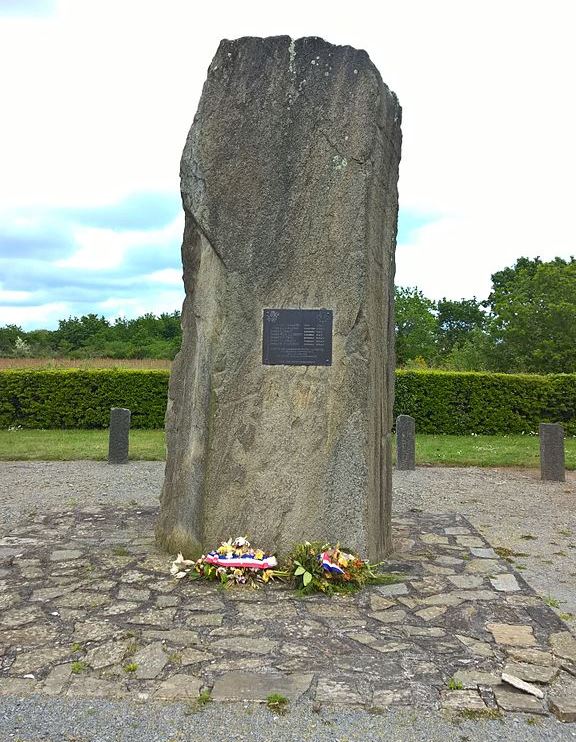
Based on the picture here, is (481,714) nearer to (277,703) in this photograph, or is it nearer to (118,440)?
(277,703)

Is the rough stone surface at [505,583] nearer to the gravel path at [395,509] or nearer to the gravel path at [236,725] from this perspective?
the gravel path at [395,509]

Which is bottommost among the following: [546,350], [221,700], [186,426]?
[221,700]

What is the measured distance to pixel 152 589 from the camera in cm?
486

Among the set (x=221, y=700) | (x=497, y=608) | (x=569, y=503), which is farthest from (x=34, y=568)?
(x=569, y=503)

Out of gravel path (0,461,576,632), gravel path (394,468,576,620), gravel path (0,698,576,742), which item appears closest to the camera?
gravel path (0,698,576,742)

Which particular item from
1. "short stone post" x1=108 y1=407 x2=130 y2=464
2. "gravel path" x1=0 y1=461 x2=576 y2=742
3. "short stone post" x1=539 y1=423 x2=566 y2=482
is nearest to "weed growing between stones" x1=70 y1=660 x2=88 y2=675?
"gravel path" x1=0 y1=461 x2=576 y2=742

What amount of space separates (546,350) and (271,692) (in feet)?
76.1

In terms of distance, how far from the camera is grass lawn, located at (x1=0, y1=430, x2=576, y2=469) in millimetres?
12945

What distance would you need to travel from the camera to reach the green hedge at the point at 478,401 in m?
17.8

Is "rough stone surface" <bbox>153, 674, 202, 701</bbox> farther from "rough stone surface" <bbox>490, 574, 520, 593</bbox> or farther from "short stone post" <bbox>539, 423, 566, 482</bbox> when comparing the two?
"short stone post" <bbox>539, 423, 566, 482</bbox>

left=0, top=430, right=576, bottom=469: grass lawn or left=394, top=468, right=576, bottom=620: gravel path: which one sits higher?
left=0, top=430, right=576, bottom=469: grass lawn

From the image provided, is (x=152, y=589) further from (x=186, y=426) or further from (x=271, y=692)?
(x=271, y=692)

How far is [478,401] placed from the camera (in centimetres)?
1778

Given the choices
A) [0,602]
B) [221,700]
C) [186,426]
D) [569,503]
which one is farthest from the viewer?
[569,503]
